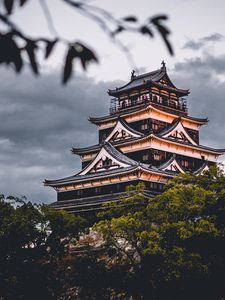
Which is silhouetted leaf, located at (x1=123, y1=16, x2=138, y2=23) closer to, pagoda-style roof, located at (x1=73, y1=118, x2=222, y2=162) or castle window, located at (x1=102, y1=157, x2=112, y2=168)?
pagoda-style roof, located at (x1=73, y1=118, x2=222, y2=162)

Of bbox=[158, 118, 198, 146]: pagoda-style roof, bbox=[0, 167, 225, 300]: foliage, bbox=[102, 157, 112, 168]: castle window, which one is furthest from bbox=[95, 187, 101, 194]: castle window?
bbox=[0, 167, 225, 300]: foliage

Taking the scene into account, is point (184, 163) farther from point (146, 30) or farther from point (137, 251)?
point (146, 30)

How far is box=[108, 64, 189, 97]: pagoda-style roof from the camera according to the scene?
156ft

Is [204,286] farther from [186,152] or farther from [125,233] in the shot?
[186,152]

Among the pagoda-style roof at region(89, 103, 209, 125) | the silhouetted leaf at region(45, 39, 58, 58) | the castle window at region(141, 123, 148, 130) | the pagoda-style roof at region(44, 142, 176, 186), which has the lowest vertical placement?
the silhouetted leaf at region(45, 39, 58, 58)

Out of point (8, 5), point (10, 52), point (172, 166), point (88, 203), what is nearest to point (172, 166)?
point (172, 166)

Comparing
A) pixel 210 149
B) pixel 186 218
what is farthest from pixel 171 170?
pixel 186 218

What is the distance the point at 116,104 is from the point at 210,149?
9.70 metres

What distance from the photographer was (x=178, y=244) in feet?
79.0

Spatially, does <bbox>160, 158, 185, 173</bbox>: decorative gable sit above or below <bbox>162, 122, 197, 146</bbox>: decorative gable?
below

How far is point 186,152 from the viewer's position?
45500 millimetres

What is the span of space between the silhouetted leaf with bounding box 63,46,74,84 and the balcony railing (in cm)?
4136

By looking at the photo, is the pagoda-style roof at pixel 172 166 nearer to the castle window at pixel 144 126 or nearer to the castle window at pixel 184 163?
the castle window at pixel 184 163

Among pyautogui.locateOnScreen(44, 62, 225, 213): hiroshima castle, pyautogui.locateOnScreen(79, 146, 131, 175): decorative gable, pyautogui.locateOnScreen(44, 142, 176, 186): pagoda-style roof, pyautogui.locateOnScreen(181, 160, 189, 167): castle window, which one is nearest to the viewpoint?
pyautogui.locateOnScreen(44, 142, 176, 186): pagoda-style roof
